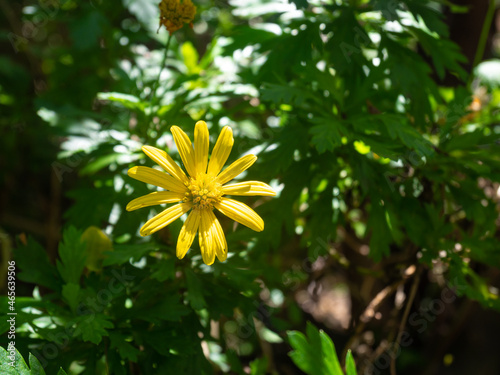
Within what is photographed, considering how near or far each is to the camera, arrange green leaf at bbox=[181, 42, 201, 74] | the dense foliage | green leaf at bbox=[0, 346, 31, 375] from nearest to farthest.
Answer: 1. green leaf at bbox=[0, 346, 31, 375]
2. the dense foliage
3. green leaf at bbox=[181, 42, 201, 74]

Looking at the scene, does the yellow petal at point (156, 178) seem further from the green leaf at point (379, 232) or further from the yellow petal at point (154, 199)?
the green leaf at point (379, 232)

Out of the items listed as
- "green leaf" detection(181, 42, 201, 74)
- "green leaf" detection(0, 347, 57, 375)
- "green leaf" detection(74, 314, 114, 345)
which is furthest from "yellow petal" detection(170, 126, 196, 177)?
"green leaf" detection(181, 42, 201, 74)

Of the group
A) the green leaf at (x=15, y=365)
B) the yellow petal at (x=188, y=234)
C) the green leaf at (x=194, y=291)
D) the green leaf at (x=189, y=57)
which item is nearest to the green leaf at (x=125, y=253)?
the green leaf at (x=194, y=291)

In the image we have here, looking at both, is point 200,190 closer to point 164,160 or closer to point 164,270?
point 164,160

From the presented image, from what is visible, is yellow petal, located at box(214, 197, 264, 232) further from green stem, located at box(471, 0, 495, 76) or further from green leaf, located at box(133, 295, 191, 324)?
green stem, located at box(471, 0, 495, 76)

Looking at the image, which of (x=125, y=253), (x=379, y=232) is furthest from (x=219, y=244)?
(x=379, y=232)

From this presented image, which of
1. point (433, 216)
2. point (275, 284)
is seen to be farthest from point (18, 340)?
point (433, 216)
